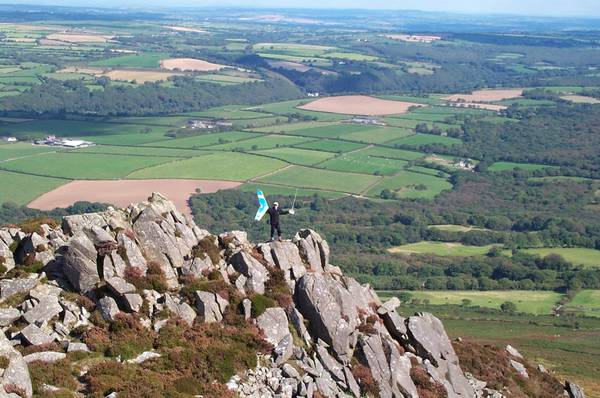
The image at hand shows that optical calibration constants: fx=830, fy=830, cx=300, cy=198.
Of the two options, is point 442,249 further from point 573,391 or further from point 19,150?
point 19,150

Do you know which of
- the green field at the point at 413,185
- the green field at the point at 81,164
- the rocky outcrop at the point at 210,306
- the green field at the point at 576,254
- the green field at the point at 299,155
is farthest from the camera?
the green field at the point at 299,155

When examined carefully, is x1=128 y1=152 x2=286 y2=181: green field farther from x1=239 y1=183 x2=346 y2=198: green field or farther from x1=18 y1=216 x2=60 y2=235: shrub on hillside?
x1=18 y1=216 x2=60 y2=235: shrub on hillside

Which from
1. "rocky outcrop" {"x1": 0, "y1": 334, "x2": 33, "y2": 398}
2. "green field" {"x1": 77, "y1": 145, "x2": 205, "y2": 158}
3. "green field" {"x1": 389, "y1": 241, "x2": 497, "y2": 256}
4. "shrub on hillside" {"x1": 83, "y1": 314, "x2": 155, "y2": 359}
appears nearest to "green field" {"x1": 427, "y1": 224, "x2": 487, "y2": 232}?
"green field" {"x1": 389, "y1": 241, "x2": 497, "y2": 256}

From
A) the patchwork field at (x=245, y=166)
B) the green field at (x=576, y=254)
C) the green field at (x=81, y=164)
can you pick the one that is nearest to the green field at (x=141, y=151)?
the patchwork field at (x=245, y=166)

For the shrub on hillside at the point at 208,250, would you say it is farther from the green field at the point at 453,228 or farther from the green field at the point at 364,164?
the green field at the point at 364,164

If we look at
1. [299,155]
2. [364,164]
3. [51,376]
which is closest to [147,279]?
[51,376]

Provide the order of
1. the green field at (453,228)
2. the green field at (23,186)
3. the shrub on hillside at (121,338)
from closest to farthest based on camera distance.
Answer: the shrub on hillside at (121,338)
the green field at (453,228)
the green field at (23,186)

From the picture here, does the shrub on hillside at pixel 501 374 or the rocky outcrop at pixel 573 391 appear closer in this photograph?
the shrub on hillside at pixel 501 374

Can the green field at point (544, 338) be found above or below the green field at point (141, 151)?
above
